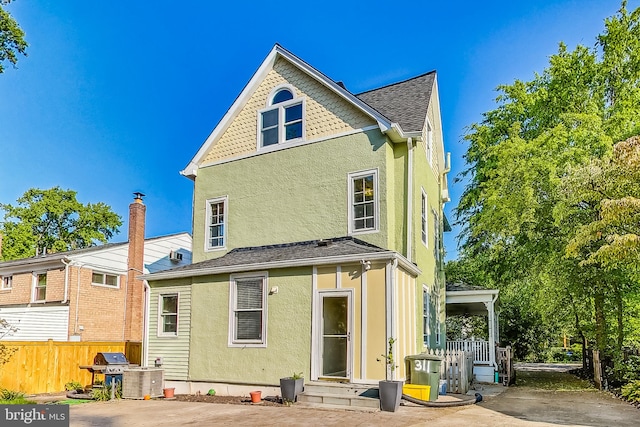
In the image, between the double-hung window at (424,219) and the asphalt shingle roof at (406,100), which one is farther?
the double-hung window at (424,219)

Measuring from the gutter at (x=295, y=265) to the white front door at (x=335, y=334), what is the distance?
79 cm

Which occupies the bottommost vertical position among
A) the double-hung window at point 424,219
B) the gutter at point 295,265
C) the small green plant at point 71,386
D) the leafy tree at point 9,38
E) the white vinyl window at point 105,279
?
the small green plant at point 71,386

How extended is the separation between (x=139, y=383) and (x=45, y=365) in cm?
387

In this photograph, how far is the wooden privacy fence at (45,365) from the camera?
13.3 metres

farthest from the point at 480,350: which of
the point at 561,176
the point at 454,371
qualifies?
the point at 561,176

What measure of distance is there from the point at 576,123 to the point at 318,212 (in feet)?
33.3

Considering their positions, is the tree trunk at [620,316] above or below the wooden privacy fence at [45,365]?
above

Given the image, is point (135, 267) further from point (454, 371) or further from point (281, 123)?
point (454, 371)

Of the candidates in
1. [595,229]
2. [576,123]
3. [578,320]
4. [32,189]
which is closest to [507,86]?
[576,123]

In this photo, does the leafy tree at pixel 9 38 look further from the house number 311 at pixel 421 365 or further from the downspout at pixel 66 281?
the house number 311 at pixel 421 365

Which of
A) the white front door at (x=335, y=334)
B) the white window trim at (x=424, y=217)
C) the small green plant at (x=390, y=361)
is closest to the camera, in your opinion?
the small green plant at (x=390, y=361)

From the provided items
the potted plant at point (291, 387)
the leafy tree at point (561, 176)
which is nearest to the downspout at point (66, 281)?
the potted plant at point (291, 387)

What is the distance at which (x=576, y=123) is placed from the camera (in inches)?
673

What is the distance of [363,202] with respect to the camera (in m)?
13.2
